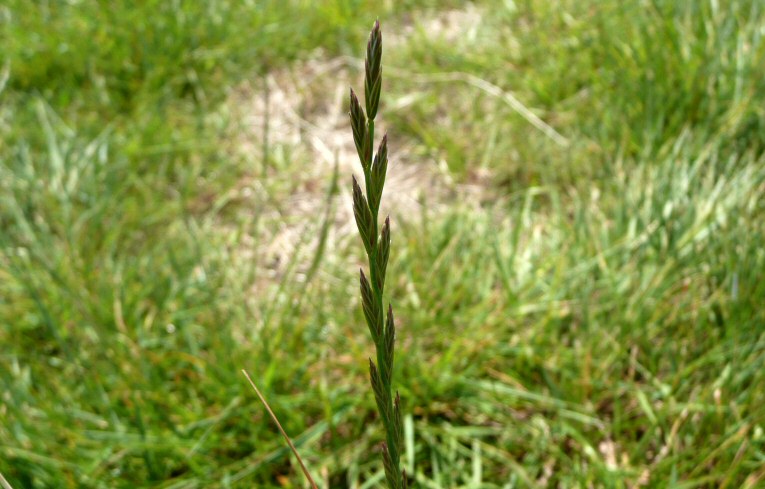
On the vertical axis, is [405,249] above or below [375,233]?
below

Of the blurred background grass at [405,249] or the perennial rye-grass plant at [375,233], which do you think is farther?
the blurred background grass at [405,249]

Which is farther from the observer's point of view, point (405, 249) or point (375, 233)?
point (405, 249)

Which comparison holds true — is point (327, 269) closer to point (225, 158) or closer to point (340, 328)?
point (340, 328)

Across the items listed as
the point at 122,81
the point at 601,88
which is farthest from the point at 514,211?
the point at 122,81
